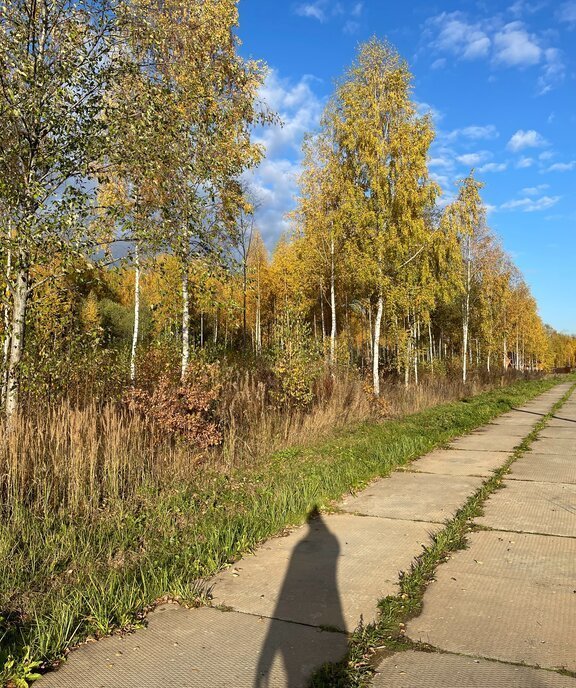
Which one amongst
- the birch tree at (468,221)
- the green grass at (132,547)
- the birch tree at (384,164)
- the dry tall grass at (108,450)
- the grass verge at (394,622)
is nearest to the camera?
the grass verge at (394,622)

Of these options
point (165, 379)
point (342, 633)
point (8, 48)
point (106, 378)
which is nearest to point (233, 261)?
point (165, 379)

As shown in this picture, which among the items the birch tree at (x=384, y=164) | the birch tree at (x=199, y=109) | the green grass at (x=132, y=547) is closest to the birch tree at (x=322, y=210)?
the birch tree at (x=384, y=164)

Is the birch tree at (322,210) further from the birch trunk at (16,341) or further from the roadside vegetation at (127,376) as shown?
the birch trunk at (16,341)

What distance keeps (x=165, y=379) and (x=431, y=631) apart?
5.32m

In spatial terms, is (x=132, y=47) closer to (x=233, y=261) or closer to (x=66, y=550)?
(x=233, y=261)

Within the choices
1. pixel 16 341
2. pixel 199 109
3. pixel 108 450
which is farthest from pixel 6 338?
pixel 199 109

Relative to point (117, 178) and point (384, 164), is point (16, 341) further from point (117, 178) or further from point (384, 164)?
point (384, 164)

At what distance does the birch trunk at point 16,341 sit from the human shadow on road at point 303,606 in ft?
11.5

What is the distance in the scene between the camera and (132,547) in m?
4.51

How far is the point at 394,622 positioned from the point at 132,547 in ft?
7.45

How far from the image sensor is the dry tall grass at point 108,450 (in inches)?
211

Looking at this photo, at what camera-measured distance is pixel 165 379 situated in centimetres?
770

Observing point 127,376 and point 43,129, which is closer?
point 43,129

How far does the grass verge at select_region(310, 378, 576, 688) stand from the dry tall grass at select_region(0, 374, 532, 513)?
303 cm
